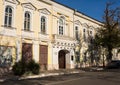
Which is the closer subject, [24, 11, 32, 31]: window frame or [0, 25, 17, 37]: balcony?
[0, 25, 17, 37]: balcony

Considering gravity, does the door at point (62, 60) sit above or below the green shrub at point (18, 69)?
above

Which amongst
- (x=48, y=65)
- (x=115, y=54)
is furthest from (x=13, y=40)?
(x=115, y=54)

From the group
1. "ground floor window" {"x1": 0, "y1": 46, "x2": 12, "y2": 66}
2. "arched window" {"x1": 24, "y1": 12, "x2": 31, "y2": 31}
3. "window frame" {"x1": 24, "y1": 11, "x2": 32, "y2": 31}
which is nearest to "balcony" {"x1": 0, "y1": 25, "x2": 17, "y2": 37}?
"ground floor window" {"x1": 0, "y1": 46, "x2": 12, "y2": 66}

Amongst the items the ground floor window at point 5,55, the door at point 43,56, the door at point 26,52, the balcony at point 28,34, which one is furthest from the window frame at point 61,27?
the ground floor window at point 5,55

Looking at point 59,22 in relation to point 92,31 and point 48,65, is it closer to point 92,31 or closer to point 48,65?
point 48,65

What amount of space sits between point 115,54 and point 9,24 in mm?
32364

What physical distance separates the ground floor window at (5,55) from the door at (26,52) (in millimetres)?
2006

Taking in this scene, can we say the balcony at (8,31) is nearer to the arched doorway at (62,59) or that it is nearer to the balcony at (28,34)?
the balcony at (28,34)

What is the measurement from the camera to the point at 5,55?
73.0 feet

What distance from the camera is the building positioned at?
22.9m

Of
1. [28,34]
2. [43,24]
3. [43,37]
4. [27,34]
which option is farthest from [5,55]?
[43,24]

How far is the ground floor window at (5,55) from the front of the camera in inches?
862

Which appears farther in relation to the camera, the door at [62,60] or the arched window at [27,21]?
the door at [62,60]

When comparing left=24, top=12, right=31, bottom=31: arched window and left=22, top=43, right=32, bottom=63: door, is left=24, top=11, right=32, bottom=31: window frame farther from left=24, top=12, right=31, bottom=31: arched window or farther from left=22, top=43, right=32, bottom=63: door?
left=22, top=43, right=32, bottom=63: door
